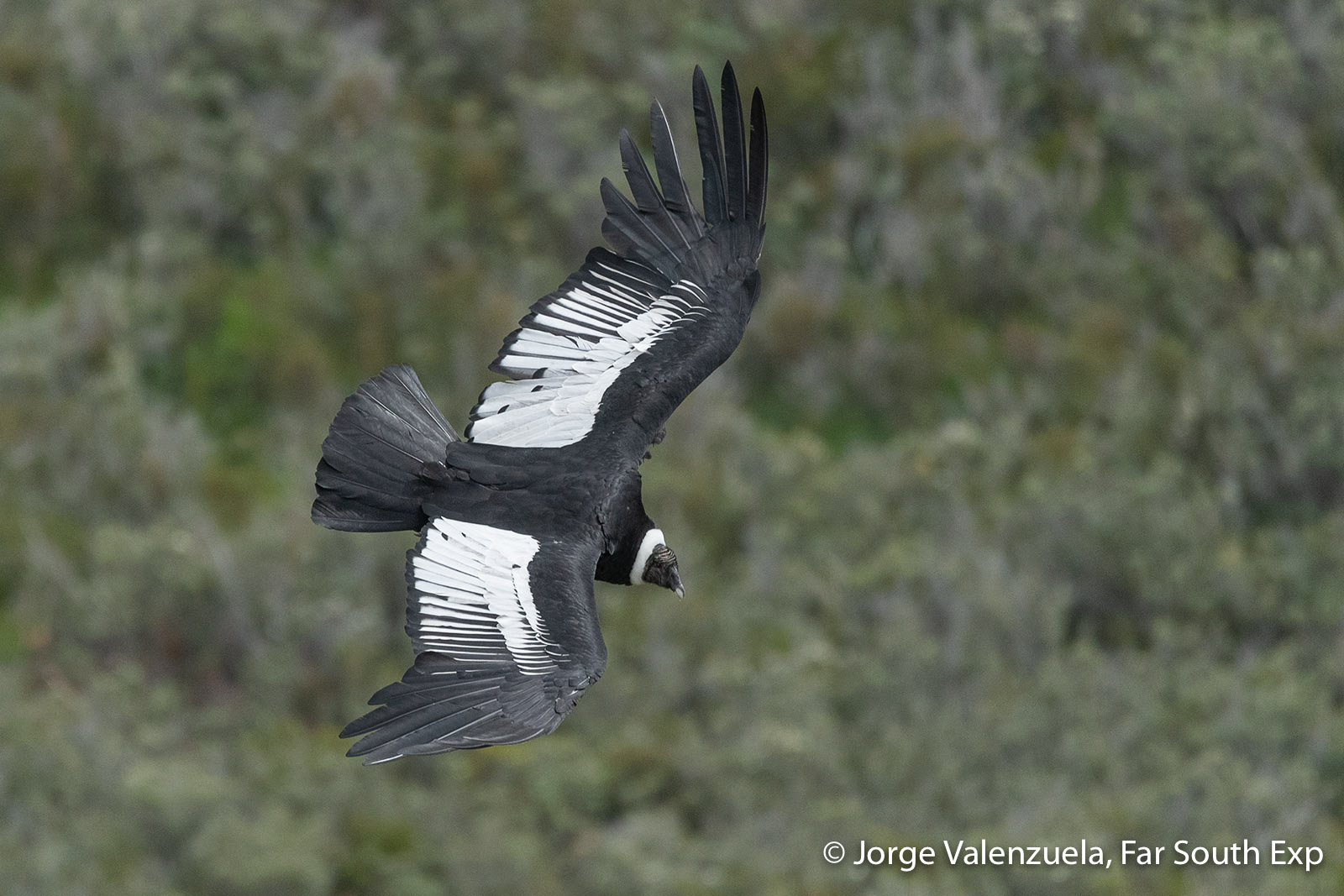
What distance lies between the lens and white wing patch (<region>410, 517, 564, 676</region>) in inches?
223

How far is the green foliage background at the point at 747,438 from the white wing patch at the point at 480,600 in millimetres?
3972

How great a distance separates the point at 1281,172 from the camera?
13.5 meters

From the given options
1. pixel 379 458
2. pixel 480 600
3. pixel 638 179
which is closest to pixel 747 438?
pixel 638 179

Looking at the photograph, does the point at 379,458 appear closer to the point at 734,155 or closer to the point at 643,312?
the point at 643,312

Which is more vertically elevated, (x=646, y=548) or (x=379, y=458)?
(x=379, y=458)

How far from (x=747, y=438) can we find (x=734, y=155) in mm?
5588

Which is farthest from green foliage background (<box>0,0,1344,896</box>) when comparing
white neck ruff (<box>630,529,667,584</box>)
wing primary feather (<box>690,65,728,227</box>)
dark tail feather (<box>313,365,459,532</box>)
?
wing primary feather (<box>690,65,728,227</box>)

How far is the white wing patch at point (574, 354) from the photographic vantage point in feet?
21.5

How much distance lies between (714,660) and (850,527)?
1.45m

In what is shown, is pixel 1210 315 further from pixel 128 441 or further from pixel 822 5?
pixel 128 441

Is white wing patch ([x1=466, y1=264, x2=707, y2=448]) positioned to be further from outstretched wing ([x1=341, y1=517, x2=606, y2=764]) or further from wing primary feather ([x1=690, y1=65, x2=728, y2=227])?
outstretched wing ([x1=341, y1=517, x2=606, y2=764])

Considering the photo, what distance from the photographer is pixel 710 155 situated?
6699mm

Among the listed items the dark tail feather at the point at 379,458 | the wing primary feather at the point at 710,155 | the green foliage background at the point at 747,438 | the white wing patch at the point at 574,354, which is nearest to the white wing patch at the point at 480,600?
the dark tail feather at the point at 379,458

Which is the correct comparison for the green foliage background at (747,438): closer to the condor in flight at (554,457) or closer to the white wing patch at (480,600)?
the condor in flight at (554,457)
